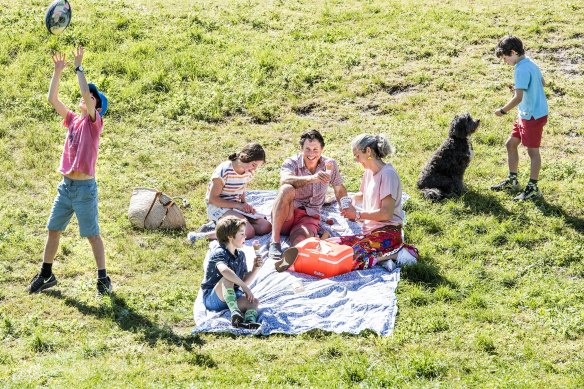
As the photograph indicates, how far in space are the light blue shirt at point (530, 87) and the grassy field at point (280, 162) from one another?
0.98 metres

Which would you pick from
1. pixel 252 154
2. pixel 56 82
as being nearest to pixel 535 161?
pixel 252 154

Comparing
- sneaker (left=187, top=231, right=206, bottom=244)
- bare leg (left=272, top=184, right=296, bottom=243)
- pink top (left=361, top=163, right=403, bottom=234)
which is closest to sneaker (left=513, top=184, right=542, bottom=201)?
pink top (left=361, top=163, right=403, bottom=234)

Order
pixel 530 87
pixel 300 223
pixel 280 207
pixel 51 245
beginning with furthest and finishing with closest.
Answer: pixel 530 87 < pixel 300 223 < pixel 280 207 < pixel 51 245

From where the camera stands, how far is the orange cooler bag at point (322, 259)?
8891 mm

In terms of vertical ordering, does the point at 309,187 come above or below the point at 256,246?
above

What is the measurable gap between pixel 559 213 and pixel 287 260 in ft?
11.0

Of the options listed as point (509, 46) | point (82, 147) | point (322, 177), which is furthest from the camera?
Answer: point (509, 46)

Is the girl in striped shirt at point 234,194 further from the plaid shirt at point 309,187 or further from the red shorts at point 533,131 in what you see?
the red shorts at point 533,131

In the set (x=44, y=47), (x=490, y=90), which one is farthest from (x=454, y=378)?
(x=44, y=47)

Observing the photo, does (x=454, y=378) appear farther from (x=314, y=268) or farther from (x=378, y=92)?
(x=378, y=92)

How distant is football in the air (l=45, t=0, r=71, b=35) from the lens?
8.82 metres

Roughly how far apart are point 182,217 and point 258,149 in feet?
4.56

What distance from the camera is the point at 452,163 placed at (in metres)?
10.5

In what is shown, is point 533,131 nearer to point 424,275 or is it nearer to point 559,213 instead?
point 559,213
